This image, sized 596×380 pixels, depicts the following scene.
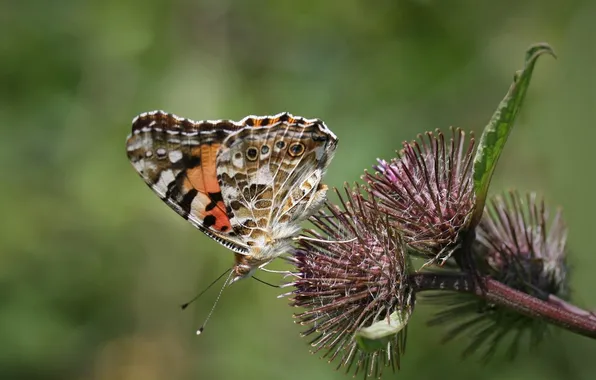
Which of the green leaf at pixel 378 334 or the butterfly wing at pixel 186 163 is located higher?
the butterfly wing at pixel 186 163

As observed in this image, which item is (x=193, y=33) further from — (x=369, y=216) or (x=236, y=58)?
(x=369, y=216)

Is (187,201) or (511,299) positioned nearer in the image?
(511,299)

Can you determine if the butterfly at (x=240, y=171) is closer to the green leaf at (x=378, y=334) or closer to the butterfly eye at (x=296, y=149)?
the butterfly eye at (x=296, y=149)

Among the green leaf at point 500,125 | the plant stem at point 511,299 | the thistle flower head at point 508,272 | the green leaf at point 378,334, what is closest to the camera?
the green leaf at point 500,125

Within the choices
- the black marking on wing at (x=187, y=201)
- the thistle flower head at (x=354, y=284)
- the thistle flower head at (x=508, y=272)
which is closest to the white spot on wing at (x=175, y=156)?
the black marking on wing at (x=187, y=201)

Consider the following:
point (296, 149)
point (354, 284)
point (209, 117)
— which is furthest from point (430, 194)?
point (209, 117)

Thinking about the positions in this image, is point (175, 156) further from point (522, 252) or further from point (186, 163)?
point (522, 252)

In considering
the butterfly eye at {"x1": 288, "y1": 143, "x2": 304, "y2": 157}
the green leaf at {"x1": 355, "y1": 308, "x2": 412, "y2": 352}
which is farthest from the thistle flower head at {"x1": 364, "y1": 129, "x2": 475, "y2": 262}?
the butterfly eye at {"x1": 288, "y1": 143, "x2": 304, "y2": 157}

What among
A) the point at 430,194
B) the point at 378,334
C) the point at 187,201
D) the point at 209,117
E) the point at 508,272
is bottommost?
the point at 378,334
